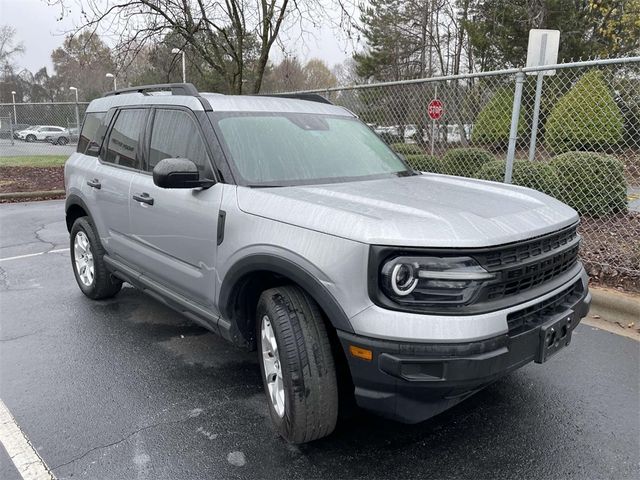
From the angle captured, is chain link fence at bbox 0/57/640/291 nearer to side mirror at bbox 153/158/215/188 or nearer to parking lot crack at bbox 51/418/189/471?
side mirror at bbox 153/158/215/188

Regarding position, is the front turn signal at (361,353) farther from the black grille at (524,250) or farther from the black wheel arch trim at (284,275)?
the black grille at (524,250)

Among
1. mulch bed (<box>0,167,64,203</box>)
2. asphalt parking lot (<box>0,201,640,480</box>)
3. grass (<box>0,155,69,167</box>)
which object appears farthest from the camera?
grass (<box>0,155,69,167</box>)

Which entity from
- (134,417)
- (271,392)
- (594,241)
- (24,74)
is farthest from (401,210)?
(24,74)

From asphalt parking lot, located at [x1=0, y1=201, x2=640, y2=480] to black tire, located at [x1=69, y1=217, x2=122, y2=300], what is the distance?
515mm

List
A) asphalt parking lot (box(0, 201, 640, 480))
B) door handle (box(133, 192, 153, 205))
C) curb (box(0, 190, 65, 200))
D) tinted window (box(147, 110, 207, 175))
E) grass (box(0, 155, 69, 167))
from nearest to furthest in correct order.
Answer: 1. asphalt parking lot (box(0, 201, 640, 480))
2. tinted window (box(147, 110, 207, 175))
3. door handle (box(133, 192, 153, 205))
4. curb (box(0, 190, 65, 200))
5. grass (box(0, 155, 69, 167))

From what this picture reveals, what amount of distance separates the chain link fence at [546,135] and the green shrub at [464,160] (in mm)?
13

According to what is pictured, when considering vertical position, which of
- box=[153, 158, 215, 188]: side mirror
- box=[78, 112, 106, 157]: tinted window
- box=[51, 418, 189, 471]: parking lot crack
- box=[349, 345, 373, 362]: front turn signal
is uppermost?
box=[78, 112, 106, 157]: tinted window

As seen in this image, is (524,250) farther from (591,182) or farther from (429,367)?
(591,182)

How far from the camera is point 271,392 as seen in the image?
2.86m

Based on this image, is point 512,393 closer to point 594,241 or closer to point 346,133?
point 346,133

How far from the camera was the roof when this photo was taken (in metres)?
3.52

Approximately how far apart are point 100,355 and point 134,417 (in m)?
1.03

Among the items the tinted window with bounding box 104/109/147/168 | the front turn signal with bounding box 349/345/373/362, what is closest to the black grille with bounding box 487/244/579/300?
the front turn signal with bounding box 349/345/373/362

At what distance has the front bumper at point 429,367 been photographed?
86.4 inches
